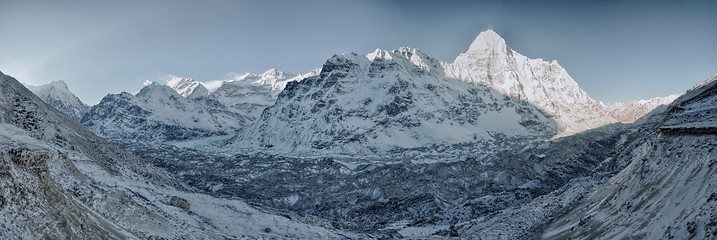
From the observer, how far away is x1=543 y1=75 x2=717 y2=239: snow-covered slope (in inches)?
1435

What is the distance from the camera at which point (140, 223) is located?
186 ft

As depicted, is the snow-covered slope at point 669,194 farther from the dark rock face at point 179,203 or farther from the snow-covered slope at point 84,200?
the dark rock face at point 179,203

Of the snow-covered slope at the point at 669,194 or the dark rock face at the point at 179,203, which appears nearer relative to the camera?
the snow-covered slope at the point at 669,194

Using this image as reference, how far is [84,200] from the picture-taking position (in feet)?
174

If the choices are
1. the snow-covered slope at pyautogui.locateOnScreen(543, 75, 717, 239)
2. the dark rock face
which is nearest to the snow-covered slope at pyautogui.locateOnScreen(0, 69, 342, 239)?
the dark rock face

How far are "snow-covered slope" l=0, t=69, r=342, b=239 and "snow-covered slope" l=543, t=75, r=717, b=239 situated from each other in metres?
39.0

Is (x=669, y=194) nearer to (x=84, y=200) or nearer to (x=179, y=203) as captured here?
(x=84, y=200)

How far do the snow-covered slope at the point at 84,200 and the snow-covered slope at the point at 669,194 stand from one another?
38971 millimetres

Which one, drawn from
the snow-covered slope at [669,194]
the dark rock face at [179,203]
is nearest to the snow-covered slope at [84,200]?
the dark rock face at [179,203]

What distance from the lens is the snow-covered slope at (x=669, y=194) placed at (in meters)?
36.4

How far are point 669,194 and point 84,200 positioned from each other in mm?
51876

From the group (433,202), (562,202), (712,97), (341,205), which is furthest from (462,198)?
(712,97)

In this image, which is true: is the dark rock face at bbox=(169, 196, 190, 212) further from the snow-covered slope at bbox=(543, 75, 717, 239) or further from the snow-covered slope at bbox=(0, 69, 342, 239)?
the snow-covered slope at bbox=(543, 75, 717, 239)

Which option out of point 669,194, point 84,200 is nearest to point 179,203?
point 84,200
